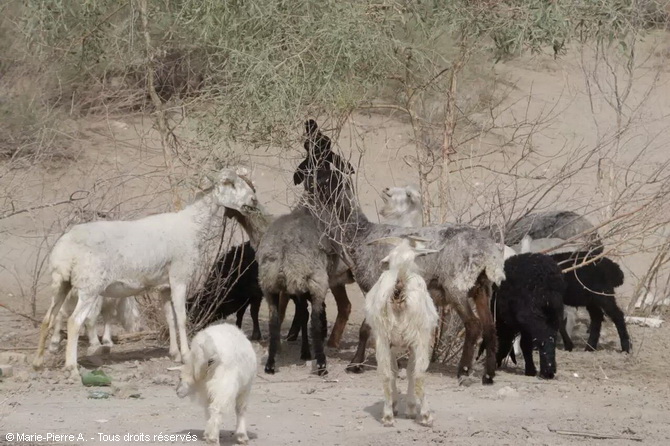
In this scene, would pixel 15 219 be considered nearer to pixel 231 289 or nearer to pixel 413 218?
pixel 231 289

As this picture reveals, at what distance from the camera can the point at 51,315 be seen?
1065cm

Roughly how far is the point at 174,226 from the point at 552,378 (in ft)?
12.3

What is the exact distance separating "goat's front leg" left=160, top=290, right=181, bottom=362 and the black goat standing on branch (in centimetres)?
163

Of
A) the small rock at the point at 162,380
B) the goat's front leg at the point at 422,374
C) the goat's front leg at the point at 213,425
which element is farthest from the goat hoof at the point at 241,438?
the small rock at the point at 162,380

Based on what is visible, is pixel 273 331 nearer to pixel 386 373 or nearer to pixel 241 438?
pixel 386 373

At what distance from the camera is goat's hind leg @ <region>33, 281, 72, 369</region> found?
10562 mm

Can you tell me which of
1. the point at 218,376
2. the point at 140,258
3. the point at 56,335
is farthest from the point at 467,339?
the point at 56,335

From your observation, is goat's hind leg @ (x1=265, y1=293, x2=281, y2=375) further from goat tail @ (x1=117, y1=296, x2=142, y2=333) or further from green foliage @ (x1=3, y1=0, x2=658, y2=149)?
goat tail @ (x1=117, y1=296, x2=142, y2=333)

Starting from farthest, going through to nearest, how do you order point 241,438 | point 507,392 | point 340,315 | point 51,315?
point 340,315, point 51,315, point 507,392, point 241,438

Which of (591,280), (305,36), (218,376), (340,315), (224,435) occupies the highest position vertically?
(305,36)

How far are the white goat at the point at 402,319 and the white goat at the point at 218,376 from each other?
3.83 feet

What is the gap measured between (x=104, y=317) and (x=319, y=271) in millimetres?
2401

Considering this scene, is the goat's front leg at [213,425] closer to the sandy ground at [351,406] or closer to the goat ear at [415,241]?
the sandy ground at [351,406]

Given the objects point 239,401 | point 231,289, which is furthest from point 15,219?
point 239,401
